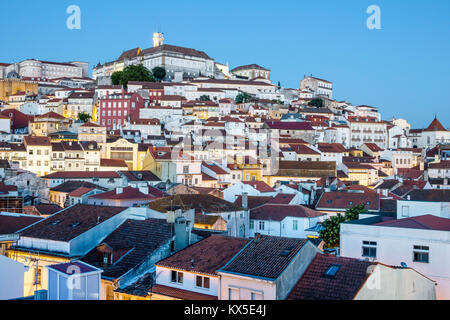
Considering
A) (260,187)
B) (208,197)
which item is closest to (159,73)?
(260,187)

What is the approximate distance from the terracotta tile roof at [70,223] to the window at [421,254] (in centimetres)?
1022

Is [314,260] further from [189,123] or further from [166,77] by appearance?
[166,77]

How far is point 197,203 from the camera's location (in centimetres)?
2930

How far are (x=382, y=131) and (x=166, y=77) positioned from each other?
52860 millimetres

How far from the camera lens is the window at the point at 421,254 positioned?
1623 cm

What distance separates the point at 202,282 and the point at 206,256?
1.05 m

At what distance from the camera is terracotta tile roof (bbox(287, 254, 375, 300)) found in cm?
1164

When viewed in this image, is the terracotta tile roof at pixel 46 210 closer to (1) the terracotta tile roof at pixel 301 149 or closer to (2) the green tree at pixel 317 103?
(1) the terracotta tile roof at pixel 301 149

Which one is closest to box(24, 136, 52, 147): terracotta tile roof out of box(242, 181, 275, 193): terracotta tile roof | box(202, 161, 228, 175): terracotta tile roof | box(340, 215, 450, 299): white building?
Answer: box(202, 161, 228, 175): terracotta tile roof

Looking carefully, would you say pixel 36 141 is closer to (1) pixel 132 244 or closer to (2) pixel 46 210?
(2) pixel 46 210

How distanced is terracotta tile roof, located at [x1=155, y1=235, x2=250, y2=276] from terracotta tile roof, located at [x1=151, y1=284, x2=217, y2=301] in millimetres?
594

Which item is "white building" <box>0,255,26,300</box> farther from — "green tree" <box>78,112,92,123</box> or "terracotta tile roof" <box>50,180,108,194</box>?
"green tree" <box>78,112,92,123</box>
